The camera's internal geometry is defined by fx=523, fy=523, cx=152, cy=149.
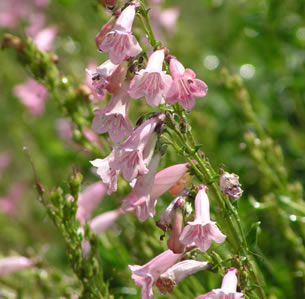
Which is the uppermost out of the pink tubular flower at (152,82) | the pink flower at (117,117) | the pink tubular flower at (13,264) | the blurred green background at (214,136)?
the pink tubular flower at (152,82)

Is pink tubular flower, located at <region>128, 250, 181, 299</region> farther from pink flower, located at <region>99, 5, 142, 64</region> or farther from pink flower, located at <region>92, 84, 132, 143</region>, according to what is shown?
pink flower, located at <region>99, 5, 142, 64</region>

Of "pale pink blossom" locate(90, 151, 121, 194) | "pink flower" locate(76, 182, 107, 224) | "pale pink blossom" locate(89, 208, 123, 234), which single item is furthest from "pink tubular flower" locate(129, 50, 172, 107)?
"pink flower" locate(76, 182, 107, 224)

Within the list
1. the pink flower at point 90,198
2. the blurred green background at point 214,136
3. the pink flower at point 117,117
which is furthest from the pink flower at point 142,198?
the pink flower at point 90,198

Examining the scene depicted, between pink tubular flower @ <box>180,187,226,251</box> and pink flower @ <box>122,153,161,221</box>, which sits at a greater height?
pink flower @ <box>122,153,161,221</box>

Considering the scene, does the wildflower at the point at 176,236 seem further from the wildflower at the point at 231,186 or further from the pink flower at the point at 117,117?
the pink flower at the point at 117,117

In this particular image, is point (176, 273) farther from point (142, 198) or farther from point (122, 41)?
point (122, 41)

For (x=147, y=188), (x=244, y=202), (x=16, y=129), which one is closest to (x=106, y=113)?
(x=147, y=188)
